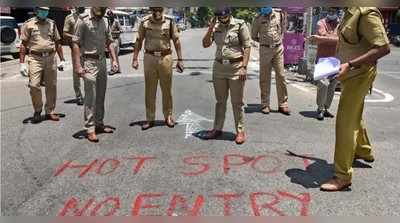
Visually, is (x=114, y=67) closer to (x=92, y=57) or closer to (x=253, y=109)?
(x=92, y=57)

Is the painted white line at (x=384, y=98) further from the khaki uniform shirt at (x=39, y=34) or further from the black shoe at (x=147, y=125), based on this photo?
the khaki uniform shirt at (x=39, y=34)

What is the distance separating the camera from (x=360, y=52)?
416 cm

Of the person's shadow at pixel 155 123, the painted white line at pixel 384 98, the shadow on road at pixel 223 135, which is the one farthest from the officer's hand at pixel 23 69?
the painted white line at pixel 384 98

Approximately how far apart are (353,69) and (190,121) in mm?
3969

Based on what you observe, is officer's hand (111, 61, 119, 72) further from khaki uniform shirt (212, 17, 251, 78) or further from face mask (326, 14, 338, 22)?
face mask (326, 14, 338, 22)

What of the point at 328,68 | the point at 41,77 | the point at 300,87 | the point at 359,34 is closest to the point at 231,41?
the point at 359,34

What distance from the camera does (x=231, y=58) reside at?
6.15m

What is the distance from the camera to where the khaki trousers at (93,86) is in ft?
21.4

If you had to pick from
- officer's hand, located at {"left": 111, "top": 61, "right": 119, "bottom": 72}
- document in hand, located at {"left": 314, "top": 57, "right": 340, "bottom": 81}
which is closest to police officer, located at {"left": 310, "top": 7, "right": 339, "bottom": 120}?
officer's hand, located at {"left": 111, "top": 61, "right": 119, "bottom": 72}

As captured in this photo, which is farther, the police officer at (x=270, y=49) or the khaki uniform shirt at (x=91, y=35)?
the police officer at (x=270, y=49)

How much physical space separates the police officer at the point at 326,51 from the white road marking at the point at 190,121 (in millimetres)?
1833

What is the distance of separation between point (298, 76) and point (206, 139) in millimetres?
7943

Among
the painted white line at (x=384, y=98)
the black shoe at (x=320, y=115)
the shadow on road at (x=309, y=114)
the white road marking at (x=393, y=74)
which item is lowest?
the white road marking at (x=393, y=74)

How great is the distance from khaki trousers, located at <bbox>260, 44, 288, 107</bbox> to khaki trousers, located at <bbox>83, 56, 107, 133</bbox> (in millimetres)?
2807
